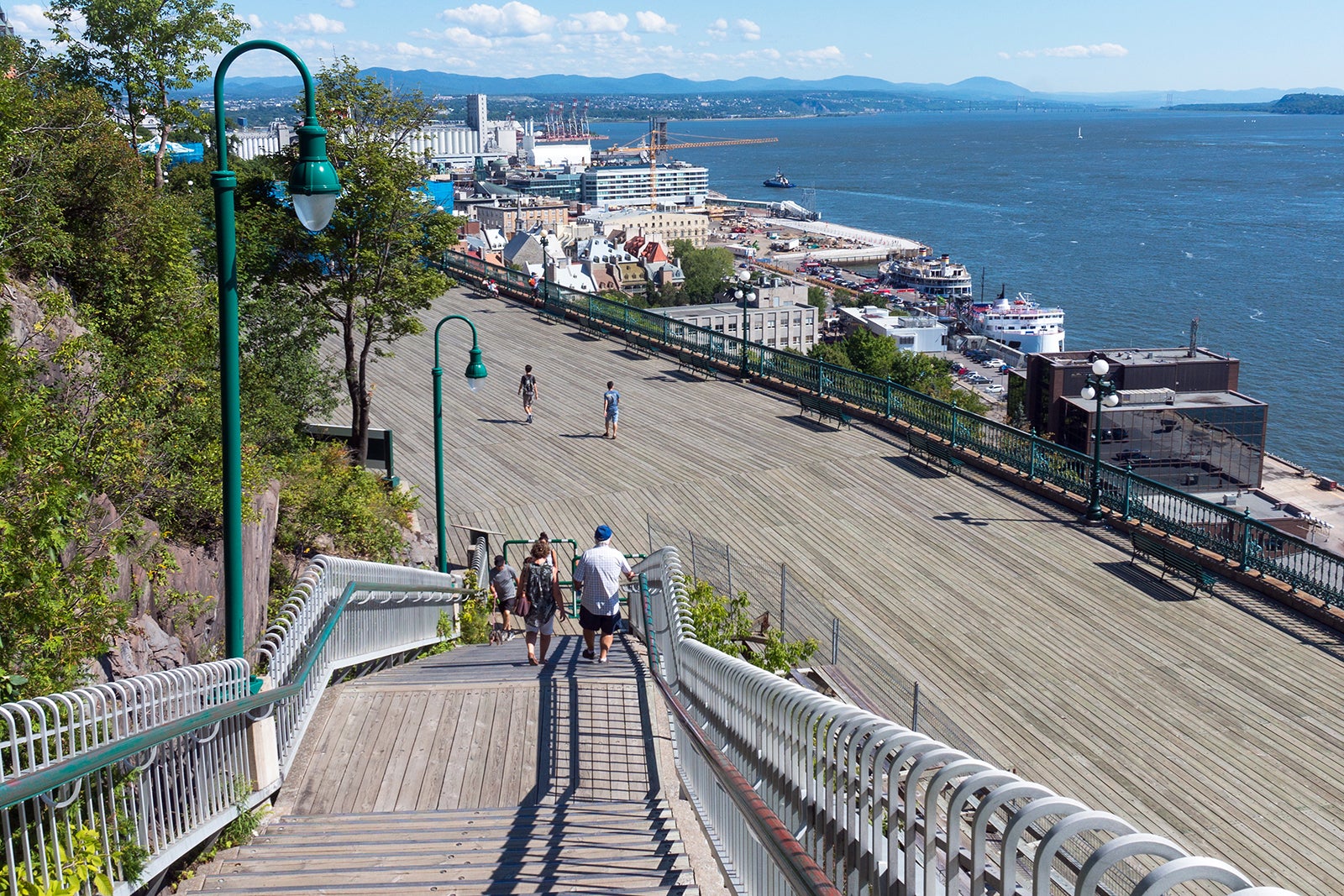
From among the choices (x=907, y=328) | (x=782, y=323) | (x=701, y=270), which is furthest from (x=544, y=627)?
(x=701, y=270)

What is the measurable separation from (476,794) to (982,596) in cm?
883

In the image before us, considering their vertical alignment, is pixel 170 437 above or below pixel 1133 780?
above

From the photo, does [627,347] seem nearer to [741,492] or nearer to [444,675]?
[741,492]

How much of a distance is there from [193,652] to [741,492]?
1013 centimetres

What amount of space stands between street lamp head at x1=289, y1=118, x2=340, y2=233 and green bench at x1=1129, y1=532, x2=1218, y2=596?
1134cm

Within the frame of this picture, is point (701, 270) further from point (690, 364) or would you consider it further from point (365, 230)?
point (365, 230)

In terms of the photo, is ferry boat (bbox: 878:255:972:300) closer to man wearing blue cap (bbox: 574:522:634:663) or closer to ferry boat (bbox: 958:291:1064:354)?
ferry boat (bbox: 958:291:1064:354)

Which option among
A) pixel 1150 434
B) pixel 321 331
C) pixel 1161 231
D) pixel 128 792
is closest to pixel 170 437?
pixel 128 792

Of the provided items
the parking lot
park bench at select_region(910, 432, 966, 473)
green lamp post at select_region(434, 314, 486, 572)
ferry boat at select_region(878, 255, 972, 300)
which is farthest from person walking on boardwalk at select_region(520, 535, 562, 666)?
ferry boat at select_region(878, 255, 972, 300)

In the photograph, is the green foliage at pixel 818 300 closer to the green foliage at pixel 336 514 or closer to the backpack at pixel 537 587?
the green foliage at pixel 336 514

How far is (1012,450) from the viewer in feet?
59.0

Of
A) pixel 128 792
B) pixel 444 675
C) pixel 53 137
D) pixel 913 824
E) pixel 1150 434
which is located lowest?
pixel 1150 434

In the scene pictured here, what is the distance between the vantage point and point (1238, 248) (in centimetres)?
12381

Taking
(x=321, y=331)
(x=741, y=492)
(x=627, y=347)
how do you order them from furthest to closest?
1. (x=627, y=347)
2. (x=321, y=331)
3. (x=741, y=492)
